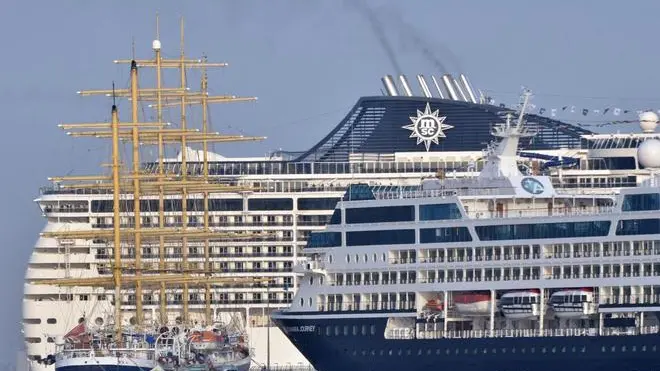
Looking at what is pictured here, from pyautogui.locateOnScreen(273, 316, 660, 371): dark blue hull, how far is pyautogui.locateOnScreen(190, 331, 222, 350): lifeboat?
8.64m

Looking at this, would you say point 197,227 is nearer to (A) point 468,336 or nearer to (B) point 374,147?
(B) point 374,147

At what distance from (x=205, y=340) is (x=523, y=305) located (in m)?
21.5

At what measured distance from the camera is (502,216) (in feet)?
359

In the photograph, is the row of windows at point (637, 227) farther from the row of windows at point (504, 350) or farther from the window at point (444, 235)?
the window at point (444, 235)

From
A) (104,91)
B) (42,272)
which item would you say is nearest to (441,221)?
(104,91)

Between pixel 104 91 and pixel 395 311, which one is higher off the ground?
pixel 104 91

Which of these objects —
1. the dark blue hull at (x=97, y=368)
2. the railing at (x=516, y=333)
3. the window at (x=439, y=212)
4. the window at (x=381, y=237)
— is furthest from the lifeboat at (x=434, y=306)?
the dark blue hull at (x=97, y=368)

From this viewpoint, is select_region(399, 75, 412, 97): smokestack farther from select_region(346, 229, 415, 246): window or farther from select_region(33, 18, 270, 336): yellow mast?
select_region(346, 229, 415, 246): window

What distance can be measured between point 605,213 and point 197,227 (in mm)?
36485

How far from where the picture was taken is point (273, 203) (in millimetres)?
139125

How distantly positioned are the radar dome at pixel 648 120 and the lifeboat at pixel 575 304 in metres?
19.7

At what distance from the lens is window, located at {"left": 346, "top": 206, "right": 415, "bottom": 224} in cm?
11050

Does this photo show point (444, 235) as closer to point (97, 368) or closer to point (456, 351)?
point (456, 351)

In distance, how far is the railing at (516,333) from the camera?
104m
